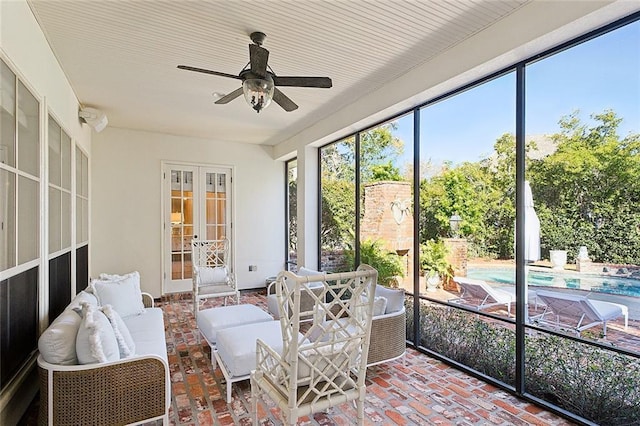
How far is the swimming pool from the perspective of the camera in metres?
2.25

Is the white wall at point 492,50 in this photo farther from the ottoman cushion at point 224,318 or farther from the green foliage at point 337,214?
the ottoman cushion at point 224,318

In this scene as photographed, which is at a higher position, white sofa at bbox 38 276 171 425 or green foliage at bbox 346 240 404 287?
green foliage at bbox 346 240 404 287

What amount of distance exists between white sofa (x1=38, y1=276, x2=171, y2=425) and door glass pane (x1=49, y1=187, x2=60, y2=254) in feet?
3.75

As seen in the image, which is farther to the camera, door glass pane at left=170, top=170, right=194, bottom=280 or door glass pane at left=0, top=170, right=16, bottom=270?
door glass pane at left=170, top=170, right=194, bottom=280

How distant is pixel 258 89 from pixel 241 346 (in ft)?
6.48

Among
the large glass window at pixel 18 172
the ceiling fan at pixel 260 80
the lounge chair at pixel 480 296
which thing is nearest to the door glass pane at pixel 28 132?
the large glass window at pixel 18 172

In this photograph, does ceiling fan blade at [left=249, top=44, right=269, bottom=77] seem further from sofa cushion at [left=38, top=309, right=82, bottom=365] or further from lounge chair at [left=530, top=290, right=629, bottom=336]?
lounge chair at [left=530, top=290, right=629, bottom=336]

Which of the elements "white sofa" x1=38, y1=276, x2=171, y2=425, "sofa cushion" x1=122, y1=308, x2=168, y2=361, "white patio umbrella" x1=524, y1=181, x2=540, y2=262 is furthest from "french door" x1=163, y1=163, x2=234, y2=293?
"white patio umbrella" x1=524, y1=181, x2=540, y2=262

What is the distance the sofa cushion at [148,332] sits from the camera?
263 cm

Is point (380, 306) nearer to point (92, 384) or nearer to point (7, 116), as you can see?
point (92, 384)

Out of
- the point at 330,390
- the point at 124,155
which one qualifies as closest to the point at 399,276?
the point at 330,390

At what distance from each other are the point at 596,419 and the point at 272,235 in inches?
217

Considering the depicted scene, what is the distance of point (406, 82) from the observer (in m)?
3.57

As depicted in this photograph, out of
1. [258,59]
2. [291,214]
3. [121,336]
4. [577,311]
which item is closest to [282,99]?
[258,59]
